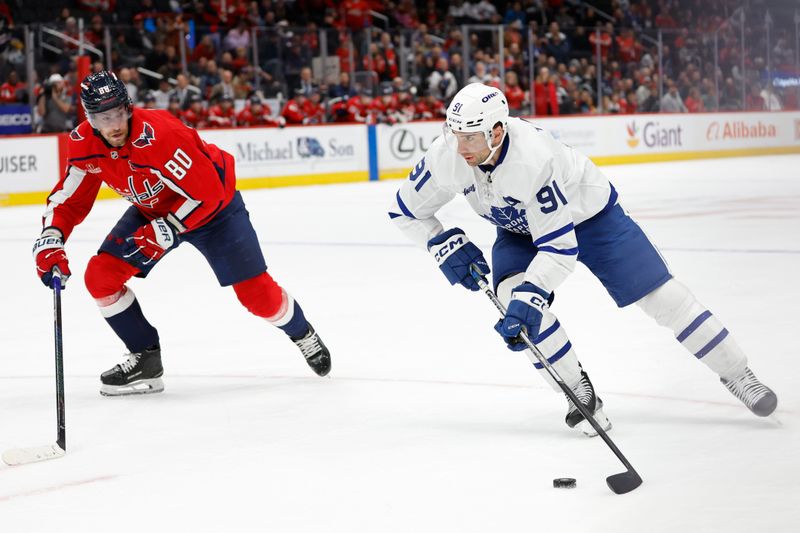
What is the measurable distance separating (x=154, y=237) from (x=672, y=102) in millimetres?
16424

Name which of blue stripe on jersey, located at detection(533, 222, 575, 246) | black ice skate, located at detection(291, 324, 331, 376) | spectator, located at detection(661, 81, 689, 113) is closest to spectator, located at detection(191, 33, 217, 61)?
spectator, located at detection(661, 81, 689, 113)

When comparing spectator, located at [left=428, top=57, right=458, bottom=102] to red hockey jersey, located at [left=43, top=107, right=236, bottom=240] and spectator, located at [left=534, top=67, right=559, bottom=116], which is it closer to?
spectator, located at [left=534, top=67, right=559, bottom=116]

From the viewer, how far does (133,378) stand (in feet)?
14.6

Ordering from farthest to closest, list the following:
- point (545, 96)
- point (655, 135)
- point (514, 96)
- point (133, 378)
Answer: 1. point (655, 135)
2. point (545, 96)
3. point (514, 96)
4. point (133, 378)

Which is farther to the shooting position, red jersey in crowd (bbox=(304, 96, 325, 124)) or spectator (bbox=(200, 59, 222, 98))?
red jersey in crowd (bbox=(304, 96, 325, 124))

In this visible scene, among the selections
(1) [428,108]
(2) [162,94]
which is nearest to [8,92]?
(2) [162,94]

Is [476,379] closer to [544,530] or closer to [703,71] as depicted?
[544,530]

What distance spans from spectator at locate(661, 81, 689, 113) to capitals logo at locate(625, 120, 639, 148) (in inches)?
35.3

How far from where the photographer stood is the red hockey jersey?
4168 millimetres

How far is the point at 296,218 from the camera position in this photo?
37.0 ft

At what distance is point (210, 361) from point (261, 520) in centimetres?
222

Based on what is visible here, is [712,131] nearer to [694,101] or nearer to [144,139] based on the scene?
[694,101]

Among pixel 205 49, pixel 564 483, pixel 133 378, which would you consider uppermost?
pixel 205 49

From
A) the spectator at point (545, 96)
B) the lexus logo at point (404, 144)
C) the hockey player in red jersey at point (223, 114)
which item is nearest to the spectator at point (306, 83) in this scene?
the hockey player in red jersey at point (223, 114)
